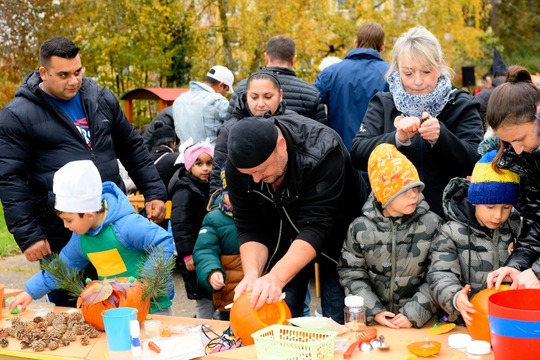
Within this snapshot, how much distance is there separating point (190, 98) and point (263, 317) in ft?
12.3

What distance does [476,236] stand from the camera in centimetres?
335

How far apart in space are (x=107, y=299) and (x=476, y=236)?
1.72 metres

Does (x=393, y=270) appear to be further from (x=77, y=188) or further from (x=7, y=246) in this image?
(x=7, y=246)

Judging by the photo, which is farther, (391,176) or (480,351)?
(391,176)

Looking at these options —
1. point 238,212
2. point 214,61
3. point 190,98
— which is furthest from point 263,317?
point 214,61

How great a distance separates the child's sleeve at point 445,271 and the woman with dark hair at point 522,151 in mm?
209

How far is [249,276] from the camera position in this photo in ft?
11.4

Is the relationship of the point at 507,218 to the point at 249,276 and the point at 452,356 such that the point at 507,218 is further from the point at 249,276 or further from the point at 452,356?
the point at 249,276

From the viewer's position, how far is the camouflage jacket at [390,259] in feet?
11.3

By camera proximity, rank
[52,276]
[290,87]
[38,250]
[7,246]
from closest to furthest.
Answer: [52,276] < [38,250] < [290,87] < [7,246]

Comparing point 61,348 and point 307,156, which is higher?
point 307,156

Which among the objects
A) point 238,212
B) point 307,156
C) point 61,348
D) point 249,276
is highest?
point 307,156

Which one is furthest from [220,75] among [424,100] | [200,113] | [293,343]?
[293,343]

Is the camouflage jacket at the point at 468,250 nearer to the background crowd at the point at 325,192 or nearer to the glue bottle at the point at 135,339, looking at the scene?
the background crowd at the point at 325,192
